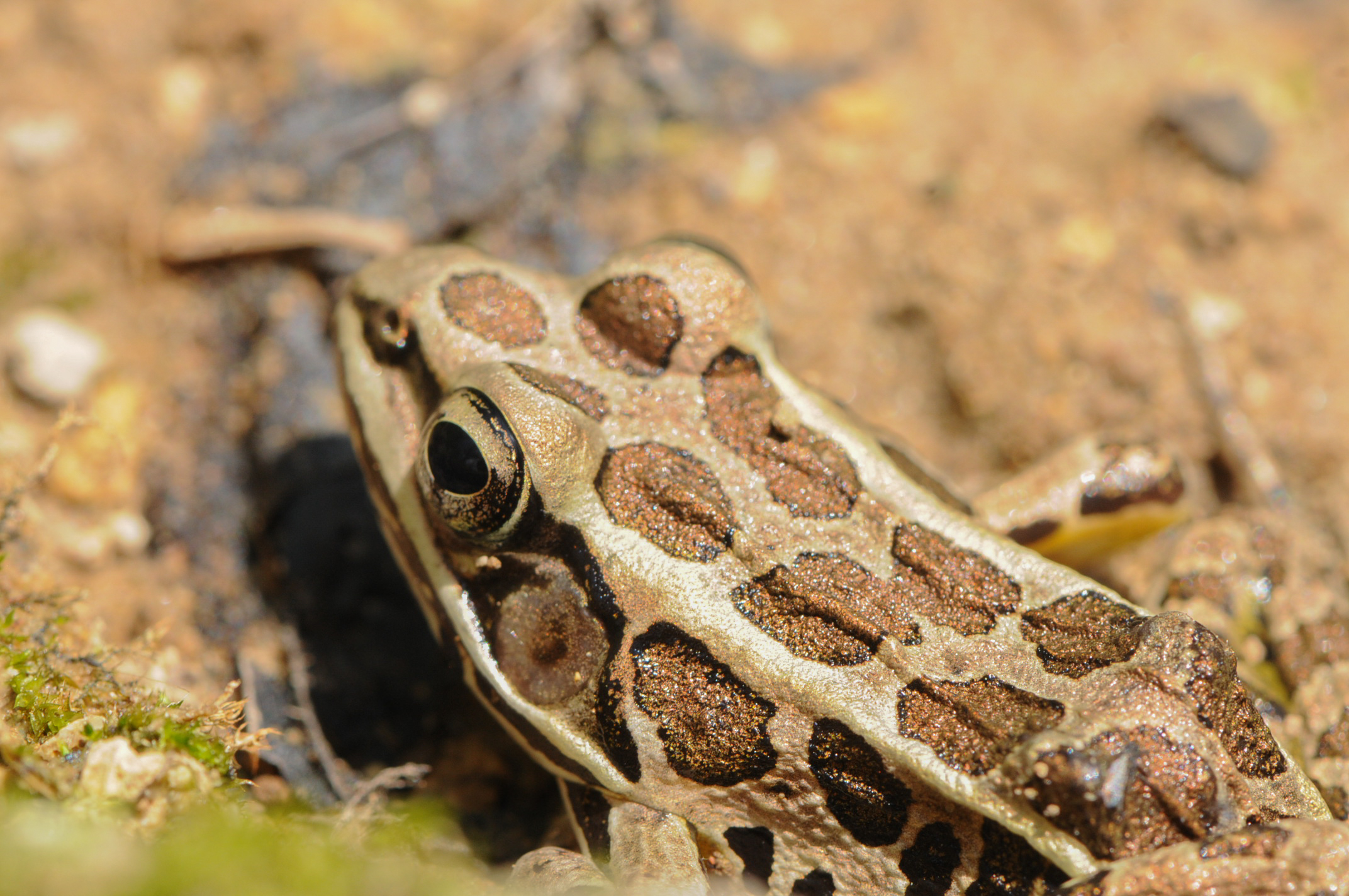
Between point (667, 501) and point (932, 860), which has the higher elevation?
point (667, 501)

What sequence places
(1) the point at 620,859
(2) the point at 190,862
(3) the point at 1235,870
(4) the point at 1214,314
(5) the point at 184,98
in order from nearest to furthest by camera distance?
(2) the point at 190,862
(3) the point at 1235,870
(1) the point at 620,859
(4) the point at 1214,314
(5) the point at 184,98

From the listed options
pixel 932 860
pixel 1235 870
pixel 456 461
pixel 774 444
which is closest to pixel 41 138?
pixel 456 461

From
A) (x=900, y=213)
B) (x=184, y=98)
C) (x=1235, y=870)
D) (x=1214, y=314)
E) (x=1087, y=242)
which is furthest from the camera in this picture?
(x=184, y=98)

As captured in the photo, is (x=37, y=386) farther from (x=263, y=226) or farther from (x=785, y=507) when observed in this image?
Result: (x=785, y=507)

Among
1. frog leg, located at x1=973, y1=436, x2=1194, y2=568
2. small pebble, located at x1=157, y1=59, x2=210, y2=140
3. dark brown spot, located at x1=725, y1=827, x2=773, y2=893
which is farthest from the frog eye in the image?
small pebble, located at x1=157, y1=59, x2=210, y2=140

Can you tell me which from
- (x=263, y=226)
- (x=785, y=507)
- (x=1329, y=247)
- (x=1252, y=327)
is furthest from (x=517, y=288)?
(x=1329, y=247)

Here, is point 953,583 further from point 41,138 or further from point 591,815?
point 41,138

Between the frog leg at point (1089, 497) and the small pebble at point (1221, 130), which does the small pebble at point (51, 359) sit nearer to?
the frog leg at point (1089, 497)

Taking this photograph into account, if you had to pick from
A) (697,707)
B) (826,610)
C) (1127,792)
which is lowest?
(1127,792)
